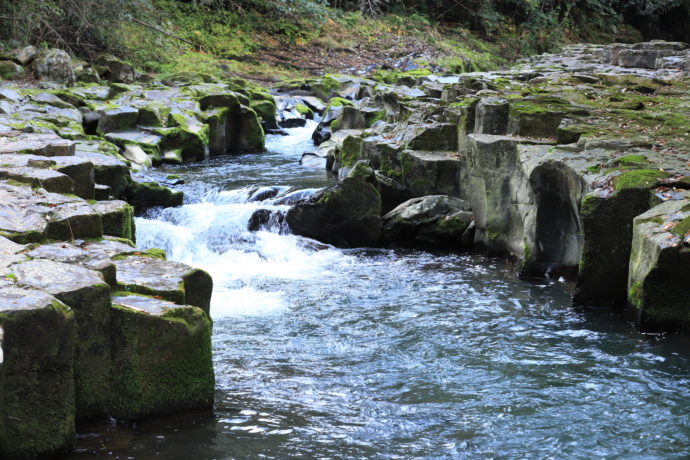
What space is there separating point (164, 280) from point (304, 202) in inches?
222

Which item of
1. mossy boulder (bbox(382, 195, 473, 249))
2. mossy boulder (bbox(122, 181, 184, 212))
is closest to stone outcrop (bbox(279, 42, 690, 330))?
mossy boulder (bbox(382, 195, 473, 249))

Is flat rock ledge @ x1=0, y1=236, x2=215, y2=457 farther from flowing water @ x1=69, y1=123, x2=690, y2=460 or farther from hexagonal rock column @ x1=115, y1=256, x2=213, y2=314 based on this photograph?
flowing water @ x1=69, y1=123, x2=690, y2=460

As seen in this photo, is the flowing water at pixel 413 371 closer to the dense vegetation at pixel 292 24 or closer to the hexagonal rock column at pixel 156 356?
the hexagonal rock column at pixel 156 356

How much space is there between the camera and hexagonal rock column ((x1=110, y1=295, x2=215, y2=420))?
14.3ft

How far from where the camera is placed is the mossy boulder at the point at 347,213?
1016cm

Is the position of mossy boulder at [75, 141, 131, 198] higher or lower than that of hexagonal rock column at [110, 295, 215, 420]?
higher

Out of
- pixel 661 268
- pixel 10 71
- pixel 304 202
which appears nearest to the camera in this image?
pixel 661 268

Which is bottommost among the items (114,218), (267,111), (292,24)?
(114,218)

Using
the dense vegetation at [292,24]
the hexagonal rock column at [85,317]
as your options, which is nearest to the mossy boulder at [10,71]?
the dense vegetation at [292,24]

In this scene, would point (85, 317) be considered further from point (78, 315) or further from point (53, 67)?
point (53, 67)

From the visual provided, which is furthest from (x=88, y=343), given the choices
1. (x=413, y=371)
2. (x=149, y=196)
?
(x=149, y=196)

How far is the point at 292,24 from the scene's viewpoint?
3138 centimetres

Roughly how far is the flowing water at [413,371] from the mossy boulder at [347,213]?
1.91 ft

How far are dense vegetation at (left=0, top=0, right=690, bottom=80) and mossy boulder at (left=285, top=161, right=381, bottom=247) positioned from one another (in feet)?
32.0
